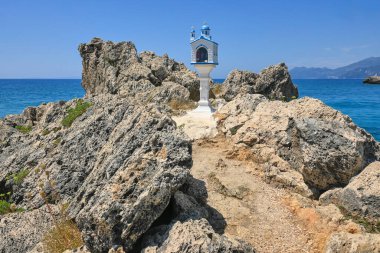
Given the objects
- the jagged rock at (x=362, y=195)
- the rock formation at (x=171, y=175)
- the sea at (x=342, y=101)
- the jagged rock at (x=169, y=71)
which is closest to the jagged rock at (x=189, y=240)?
the rock formation at (x=171, y=175)

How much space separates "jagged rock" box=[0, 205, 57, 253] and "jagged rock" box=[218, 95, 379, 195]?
6.75 meters

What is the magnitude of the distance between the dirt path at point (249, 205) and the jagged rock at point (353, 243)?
40.7 inches

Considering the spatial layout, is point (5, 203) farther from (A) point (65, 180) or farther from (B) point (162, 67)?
(B) point (162, 67)

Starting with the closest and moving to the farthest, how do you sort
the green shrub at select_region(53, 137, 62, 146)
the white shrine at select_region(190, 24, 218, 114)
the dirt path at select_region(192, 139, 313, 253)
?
the dirt path at select_region(192, 139, 313, 253), the green shrub at select_region(53, 137, 62, 146), the white shrine at select_region(190, 24, 218, 114)

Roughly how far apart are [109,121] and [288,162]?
5.54m

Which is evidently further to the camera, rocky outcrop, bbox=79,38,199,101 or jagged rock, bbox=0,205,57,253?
rocky outcrop, bbox=79,38,199,101

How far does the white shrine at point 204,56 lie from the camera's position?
1852 centimetres

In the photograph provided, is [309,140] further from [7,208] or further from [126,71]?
[126,71]

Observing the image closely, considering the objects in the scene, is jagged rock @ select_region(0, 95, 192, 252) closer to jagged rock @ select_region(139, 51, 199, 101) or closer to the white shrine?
the white shrine

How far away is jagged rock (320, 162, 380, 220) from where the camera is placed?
898 cm

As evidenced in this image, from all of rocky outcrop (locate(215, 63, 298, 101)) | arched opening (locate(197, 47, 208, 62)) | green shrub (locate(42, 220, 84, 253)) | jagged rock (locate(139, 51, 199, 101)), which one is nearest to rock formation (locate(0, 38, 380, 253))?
green shrub (locate(42, 220, 84, 253))

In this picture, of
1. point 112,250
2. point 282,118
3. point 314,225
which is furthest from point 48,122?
point 314,225

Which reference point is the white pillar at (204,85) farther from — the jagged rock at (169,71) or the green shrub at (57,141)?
the green shrub at (57,141)

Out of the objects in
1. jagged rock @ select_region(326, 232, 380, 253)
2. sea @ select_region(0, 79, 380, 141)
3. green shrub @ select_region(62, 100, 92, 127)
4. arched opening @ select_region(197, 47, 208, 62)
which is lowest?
sea @ select_region(0, 79, 380, 141)
